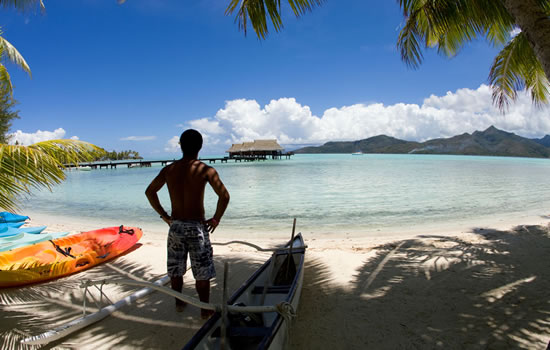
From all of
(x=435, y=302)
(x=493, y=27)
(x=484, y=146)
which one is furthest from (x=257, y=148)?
(x=484, y=146)

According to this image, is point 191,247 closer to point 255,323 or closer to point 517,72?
point 255,323

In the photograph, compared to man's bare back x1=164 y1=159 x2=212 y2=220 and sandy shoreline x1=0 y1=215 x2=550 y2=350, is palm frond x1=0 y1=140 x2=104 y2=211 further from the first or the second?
man's bare back x1=164 y1=159 x2=212 y2=220

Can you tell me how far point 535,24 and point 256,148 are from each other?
52.9 meters

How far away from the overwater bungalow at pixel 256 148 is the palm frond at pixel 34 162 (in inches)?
2015

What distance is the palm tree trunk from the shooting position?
9.41ft

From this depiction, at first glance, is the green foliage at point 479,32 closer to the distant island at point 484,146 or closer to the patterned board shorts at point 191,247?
the patterned board shorts at point 191,247

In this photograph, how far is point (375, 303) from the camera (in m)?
2.92

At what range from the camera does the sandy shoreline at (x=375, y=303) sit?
2322 mm

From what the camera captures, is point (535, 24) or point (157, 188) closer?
point (157, 188)

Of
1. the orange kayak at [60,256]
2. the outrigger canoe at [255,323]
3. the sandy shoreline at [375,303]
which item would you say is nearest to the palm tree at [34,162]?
A: the orange kayak at [60,256]

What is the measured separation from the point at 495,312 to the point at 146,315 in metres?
3.52

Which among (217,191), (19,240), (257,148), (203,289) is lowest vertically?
(19,240)

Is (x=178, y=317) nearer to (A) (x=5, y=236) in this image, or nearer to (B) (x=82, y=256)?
(B) (x=82, y=256)

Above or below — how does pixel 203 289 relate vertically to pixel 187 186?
below
